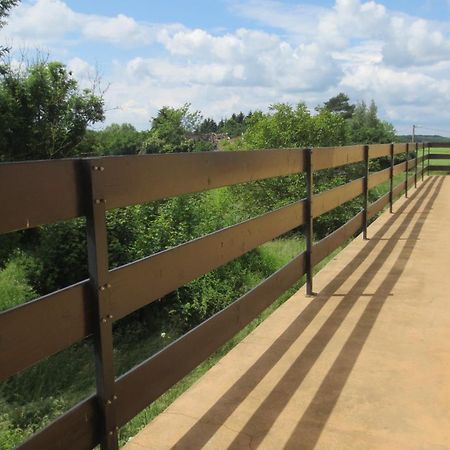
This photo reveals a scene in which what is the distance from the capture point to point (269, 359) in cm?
343

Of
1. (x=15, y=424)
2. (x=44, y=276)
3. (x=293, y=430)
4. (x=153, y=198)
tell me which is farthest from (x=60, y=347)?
(x=44, y=276)

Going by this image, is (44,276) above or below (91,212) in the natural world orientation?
below

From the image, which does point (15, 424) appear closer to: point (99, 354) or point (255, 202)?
point (99, 354)

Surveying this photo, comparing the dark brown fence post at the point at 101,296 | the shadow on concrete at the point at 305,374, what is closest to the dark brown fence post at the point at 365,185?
the shadow on concrete at the point at 305,374

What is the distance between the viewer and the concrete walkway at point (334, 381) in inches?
100

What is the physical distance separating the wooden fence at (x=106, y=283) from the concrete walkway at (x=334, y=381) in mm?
265

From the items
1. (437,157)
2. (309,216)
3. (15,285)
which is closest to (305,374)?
(309,216)

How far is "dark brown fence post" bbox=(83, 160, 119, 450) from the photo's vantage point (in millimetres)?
1982

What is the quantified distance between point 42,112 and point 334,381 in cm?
2245

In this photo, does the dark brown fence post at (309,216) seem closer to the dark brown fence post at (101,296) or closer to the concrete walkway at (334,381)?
the concrete walkway at (334,381)

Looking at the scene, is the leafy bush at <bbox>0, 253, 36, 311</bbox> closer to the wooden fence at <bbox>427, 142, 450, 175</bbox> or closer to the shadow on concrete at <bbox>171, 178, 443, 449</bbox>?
the shadow on concrete at <bbox>171, 178, 443, 449</bbox>

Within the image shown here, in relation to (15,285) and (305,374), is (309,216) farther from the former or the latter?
(15,285)

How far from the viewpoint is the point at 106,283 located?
2.05m

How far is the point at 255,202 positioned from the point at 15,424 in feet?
33.3
